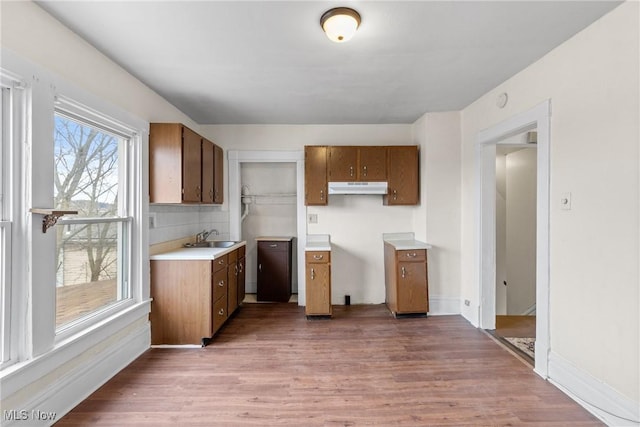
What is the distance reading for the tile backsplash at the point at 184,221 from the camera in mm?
2936

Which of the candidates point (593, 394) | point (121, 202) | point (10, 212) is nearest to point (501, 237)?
point (593, 394)

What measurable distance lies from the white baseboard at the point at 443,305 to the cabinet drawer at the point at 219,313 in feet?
8.07

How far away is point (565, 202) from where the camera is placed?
201 cm

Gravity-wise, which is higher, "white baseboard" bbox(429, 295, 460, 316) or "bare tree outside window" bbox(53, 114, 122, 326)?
"bare tree outside window" bbox(53, 114, 122, 326)

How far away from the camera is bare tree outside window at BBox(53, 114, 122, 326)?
191 centimetres

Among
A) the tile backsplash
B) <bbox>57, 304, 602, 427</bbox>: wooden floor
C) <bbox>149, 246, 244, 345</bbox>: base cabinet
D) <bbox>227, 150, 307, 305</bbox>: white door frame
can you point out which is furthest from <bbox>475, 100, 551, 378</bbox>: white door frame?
the tile backsplash

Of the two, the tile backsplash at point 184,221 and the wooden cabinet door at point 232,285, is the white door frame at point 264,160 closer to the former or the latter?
the tile backsplash at point 184,221

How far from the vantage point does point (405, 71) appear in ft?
7.89

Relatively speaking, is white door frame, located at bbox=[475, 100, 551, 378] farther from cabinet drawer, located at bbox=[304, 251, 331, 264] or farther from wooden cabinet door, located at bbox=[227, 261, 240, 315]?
wooden cabinet door, located at bbox=[227, 261, 240, 315]

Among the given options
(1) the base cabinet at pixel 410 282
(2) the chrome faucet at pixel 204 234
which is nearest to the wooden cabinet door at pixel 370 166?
(1) the base cabinet at pixel 410 282

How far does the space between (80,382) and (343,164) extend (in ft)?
10.4

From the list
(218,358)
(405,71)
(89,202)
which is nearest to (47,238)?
(89,202)

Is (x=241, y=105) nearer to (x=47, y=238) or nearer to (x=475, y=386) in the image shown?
(x=47, y=238)

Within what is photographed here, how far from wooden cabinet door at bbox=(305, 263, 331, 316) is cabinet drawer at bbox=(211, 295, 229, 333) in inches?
37.1
